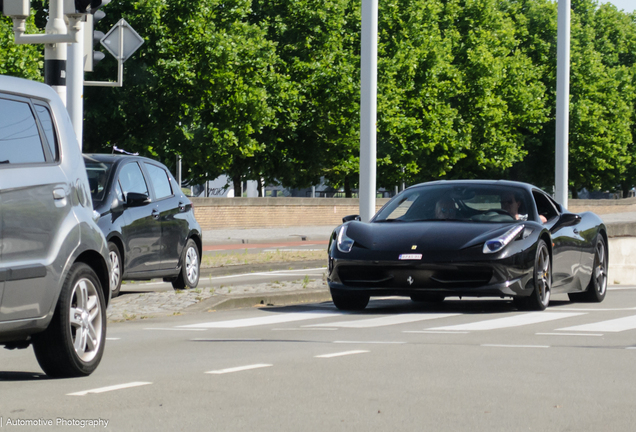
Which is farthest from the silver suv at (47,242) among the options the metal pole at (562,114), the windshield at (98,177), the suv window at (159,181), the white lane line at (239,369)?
the metal pole at (562,114)

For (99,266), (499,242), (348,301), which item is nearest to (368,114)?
(348,301)

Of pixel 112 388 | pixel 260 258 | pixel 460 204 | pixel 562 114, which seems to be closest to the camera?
pixel 112 388

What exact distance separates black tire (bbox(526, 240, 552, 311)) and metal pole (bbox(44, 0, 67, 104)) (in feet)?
16.7

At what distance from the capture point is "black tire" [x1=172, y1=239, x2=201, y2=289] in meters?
13.9

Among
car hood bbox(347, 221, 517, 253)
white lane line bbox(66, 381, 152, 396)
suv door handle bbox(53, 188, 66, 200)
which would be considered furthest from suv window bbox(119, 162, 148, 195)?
white lane line bbox(66, 381, 152, 396)

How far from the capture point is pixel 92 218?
22.9 feet

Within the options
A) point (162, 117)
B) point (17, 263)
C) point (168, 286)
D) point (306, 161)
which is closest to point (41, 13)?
point (162, 117)

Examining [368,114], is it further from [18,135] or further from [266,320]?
[18,135]

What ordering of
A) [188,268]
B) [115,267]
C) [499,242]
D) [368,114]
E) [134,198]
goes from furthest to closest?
[368,114], [188,268], [134,198], [115,267], [499,242]

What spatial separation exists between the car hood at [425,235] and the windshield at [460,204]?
35cm

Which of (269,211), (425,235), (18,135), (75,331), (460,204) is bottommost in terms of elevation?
(269,211)

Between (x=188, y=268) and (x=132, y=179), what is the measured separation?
1709 mm

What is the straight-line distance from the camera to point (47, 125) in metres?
6.74

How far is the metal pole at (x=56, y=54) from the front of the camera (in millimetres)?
11109
